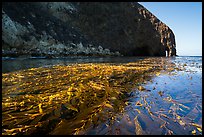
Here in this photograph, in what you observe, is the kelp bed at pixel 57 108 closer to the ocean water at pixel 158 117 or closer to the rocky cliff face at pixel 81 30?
the ocean water at pixel 158 117

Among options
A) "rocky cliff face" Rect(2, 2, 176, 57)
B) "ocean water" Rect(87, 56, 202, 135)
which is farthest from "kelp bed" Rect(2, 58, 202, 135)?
"rocky cliff face" Rect(2, 2, 176, 57)

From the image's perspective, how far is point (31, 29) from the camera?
25.8 meters

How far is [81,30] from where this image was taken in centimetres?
4059

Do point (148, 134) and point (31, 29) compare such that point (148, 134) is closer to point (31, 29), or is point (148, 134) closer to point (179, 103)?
point (179, 103)

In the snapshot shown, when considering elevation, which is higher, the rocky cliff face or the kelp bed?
the rocky cliff face

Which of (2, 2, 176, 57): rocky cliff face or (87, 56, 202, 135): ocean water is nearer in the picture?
(87, 56, 202, 135): ocean water

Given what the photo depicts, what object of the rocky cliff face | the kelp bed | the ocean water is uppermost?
the rocky cliff face

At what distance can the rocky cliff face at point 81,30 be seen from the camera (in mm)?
23805

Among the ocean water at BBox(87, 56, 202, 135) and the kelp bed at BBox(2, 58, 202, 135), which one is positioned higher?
the kelp bed at BBox(2, 58, 202, 135)

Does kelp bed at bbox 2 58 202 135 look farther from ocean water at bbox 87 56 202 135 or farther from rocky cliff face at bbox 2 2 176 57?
rocky cliff face at bbox 2 2 176 57

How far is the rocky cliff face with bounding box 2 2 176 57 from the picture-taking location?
78.1 ft

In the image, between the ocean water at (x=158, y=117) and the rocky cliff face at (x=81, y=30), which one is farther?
the rocky cliff face at (x=81, y=30)

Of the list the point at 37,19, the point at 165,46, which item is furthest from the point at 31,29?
the point at 165,46

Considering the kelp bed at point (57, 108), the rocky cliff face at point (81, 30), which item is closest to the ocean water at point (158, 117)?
the kelp bed at point (57, 108)
